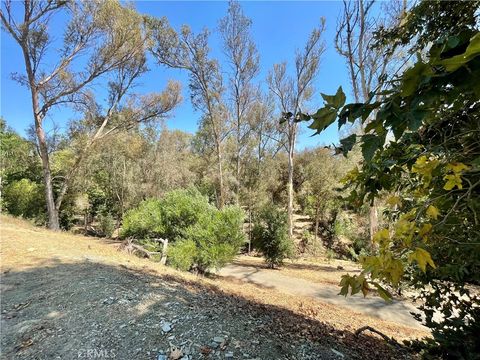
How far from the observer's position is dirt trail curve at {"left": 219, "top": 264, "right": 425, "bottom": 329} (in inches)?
233

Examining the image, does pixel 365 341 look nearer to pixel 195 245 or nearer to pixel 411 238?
pixel 411 238

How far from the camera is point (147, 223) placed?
28.3 ft

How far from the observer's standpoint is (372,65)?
9086 mm

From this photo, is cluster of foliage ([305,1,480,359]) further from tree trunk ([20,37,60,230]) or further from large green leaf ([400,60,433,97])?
tree trunk ([20,37,60,230])

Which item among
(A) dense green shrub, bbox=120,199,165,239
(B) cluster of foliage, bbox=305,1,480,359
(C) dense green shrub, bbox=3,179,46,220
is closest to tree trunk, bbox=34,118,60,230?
(A) dense green shrub, bbox=120,199,165,239

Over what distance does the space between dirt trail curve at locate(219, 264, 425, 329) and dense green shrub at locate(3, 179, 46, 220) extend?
11813mm

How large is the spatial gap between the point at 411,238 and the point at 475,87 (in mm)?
352

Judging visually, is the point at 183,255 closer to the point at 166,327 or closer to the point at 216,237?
the point at 216,237

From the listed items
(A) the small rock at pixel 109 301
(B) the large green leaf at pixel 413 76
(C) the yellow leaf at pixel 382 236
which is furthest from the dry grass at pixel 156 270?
(B) the large green leaf at pixel 413 76

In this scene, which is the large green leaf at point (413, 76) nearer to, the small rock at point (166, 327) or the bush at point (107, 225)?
the small rock at point (166, 327)

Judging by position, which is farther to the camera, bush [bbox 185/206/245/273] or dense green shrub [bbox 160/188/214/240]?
dense green shrub [bbox 160/188/214/240]

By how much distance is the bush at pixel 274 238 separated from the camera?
11.1 metres

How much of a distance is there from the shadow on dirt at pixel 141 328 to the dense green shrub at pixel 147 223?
4.66 m

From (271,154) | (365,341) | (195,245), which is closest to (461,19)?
(365,341)
